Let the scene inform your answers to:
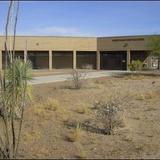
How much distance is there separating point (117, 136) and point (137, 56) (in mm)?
59853

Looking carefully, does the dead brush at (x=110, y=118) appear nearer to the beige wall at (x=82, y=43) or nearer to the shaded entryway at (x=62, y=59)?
the beige wall at (x=82, y=43)

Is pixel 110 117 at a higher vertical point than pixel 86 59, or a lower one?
lower

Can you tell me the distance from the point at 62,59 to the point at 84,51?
3786mm

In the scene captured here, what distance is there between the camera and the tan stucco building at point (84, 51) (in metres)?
69.2

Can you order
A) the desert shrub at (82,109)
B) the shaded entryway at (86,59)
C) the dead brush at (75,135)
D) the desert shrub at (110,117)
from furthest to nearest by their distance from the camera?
the shaded entryway at (86,59)
the desert shrub at (82,109)
the desert shrub at (110,117)
the dead brush at (75,135)

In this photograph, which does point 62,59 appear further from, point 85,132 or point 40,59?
point 85,132

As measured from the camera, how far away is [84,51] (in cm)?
7419

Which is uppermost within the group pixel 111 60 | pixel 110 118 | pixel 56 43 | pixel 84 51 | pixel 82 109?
pixel 56 43

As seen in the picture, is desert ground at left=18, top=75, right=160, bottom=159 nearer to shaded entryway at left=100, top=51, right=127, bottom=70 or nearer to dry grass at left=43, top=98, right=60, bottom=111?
dry grass at left=43, top=98, right=60, bottom=111

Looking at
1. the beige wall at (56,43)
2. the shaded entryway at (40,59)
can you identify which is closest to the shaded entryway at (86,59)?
the beige wall at (56,43)

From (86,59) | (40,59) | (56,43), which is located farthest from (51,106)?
(86,59)

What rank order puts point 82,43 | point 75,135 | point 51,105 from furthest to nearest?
point 82,43
point 51,105
point 75,135

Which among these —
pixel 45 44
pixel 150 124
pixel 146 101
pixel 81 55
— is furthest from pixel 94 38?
pixel 150 124

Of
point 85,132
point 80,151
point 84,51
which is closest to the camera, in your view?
point 80,151
